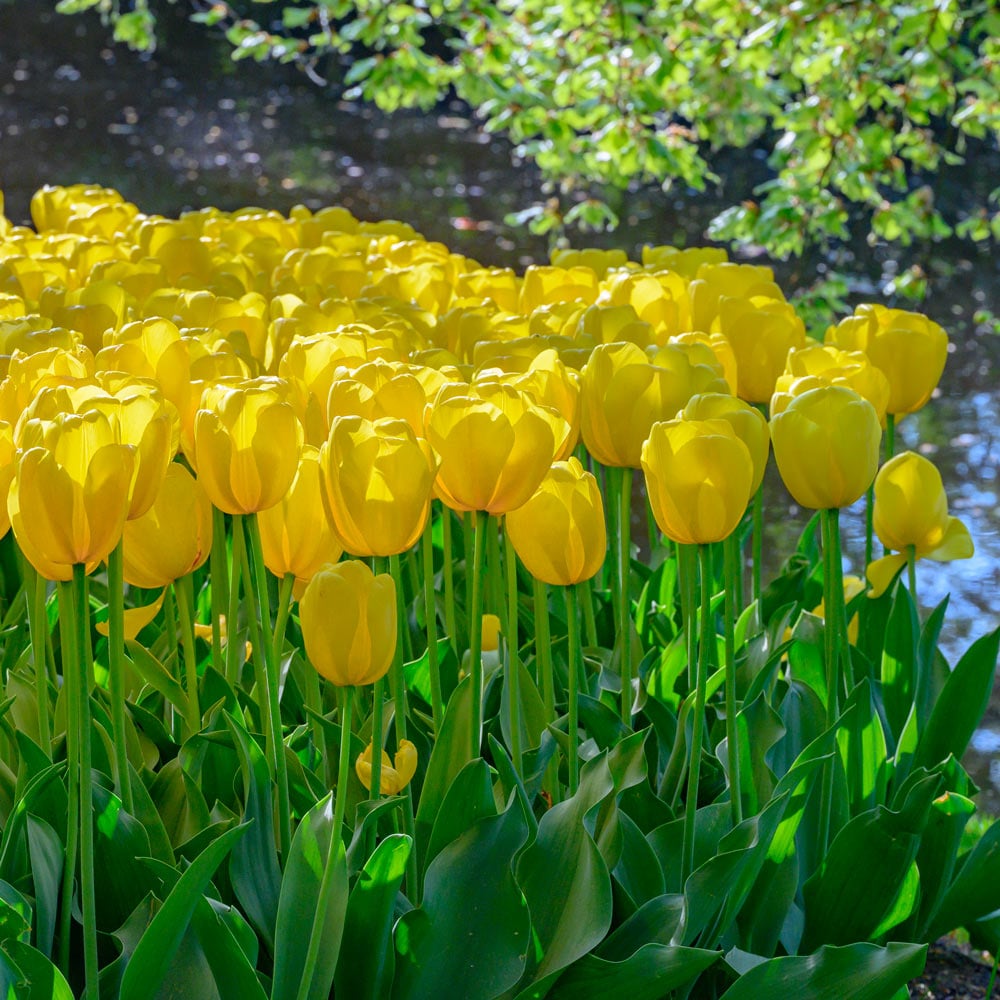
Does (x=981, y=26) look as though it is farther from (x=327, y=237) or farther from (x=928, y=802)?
(x=928, y=802)

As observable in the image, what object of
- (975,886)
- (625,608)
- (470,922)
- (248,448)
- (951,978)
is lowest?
(951,978)

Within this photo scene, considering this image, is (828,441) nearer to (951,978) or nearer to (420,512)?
(420,512)

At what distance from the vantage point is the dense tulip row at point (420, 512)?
116 cm

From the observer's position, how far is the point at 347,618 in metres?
1.12

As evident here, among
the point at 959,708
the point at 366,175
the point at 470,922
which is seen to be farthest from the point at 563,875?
the point at 366,175

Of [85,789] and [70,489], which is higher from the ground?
[70,489]

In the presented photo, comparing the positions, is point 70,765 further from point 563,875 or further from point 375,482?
point 563,875

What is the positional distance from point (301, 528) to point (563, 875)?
0.43m

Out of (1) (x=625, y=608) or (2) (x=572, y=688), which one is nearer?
(2) (x=572, y=688)

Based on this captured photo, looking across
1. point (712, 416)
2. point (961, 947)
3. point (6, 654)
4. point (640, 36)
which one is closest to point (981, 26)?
point (640, 36)

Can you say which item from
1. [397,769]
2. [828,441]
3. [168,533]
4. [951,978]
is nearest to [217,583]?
[168,533]

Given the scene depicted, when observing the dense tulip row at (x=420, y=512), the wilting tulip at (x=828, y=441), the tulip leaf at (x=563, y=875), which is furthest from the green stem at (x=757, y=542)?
the tulip leaf at (x=563, y=875)

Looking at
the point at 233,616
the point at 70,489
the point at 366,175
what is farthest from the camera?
the point at 366,175

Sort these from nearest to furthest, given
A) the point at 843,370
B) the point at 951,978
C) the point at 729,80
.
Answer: the point at 843,370, the point at 951,978, the point at 729,80
